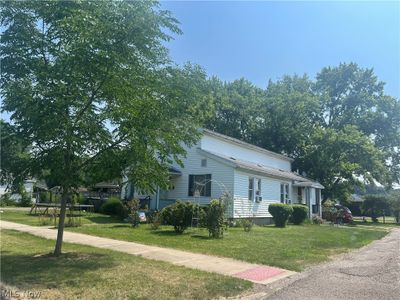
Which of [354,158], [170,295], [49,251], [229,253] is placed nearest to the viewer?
[170,295]

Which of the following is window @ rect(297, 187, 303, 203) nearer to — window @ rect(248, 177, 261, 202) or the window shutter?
window @ rect(248, 177, 261, 202)

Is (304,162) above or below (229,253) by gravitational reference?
above

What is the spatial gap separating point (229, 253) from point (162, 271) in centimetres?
346

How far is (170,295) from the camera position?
6.84m

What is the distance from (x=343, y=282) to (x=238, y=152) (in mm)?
21209

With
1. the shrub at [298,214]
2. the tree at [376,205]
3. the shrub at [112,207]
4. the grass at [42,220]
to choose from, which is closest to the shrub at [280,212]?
the shrub at [298,214]

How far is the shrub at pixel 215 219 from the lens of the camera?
1596 centimetres

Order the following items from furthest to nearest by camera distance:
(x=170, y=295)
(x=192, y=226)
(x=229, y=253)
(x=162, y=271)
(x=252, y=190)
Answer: (x=252, y=190) < (x=192, y=226) < (x=229, y=253) < (x=162, y=271) < (x=170, y=295)

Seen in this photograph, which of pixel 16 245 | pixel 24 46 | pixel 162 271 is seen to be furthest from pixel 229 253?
pixel 24 46

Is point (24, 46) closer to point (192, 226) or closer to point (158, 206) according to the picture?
point (192, 226)

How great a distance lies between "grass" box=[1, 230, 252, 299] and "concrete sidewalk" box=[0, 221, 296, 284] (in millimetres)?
599

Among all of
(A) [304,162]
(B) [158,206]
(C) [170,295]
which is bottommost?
(C) [170,295]

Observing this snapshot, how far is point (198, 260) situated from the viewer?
413 inches

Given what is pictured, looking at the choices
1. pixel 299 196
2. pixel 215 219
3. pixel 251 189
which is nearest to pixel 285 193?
pixel 299 196
